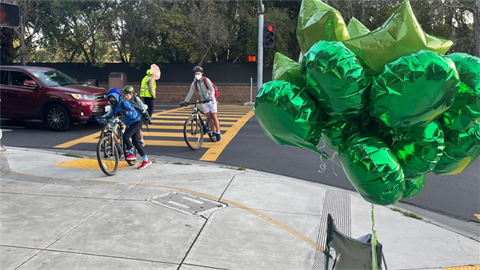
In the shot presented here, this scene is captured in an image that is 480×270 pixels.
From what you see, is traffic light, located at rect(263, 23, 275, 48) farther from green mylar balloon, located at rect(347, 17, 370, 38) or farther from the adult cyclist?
green mylar balloon, located at rect(347, 17, 370, 38)

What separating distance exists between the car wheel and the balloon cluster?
1020 cm

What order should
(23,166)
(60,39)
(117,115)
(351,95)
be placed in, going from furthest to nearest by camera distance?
1. (60,39)
2. (23,166)
3. (117,115)
4. (351,95)

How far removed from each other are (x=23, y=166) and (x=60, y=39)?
19.7 m

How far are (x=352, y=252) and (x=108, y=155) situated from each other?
200 inches

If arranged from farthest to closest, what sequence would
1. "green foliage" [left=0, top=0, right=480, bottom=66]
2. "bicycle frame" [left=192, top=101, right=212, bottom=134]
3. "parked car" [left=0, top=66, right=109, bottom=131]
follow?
"green foliage" [left=0, top=0, right=480, bottom=66] → "parked car" [left=0, top=66, right=109, bottom=131] → "bicycle frame" [left=192, top=101, right=212, bottom=134]

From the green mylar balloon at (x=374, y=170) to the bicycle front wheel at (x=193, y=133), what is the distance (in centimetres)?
672

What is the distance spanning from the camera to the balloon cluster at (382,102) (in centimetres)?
152

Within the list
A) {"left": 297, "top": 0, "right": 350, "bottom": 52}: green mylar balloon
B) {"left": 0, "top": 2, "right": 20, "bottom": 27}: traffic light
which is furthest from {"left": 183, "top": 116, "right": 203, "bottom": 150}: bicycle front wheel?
{"left": 297, "top": 0, "right": 350, "bottom": 52}: green mylar balloon

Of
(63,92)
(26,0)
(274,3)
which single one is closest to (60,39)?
(26,0)

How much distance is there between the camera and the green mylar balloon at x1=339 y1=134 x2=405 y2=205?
5.39ft

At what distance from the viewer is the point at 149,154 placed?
327 inches

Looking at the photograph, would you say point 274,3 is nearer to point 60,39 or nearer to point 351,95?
point 60,39

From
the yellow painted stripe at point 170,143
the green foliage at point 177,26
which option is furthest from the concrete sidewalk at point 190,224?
the green foliage at point 177,26

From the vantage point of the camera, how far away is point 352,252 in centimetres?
221
